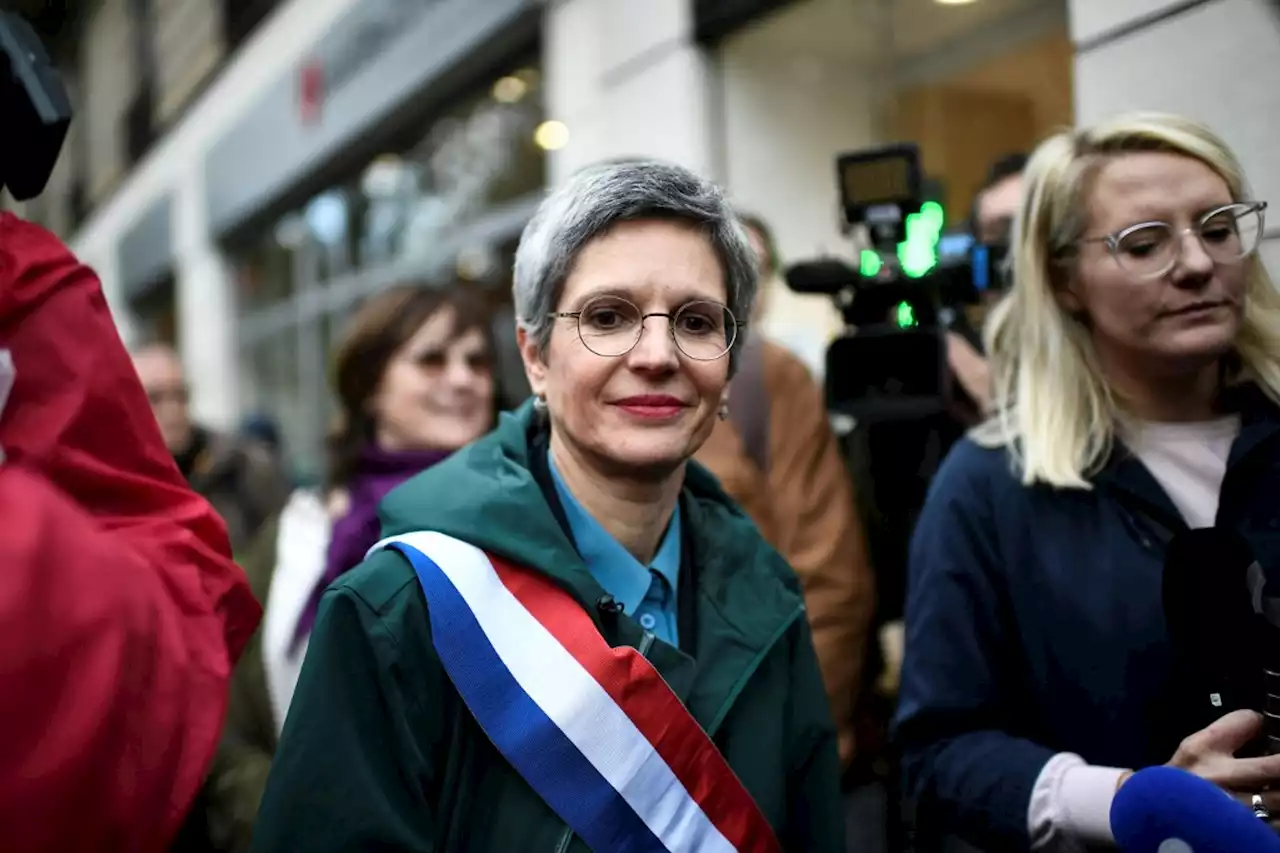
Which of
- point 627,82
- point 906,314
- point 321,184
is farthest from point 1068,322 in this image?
point 321,184

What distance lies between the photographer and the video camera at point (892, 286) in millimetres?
2115

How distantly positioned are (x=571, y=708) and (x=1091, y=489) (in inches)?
34.5

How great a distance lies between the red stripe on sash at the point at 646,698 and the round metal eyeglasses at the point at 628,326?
1.05 feet

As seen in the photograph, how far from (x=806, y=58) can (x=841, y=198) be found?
236 cm

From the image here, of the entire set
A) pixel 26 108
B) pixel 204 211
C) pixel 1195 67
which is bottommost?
pixel 26 108

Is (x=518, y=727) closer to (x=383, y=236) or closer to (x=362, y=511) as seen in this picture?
(x=362, y=511)

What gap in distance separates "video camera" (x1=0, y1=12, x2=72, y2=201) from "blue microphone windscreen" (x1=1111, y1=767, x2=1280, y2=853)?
1.34m

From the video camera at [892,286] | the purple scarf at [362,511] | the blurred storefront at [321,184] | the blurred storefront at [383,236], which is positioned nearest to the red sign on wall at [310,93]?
the blurred storefront at [321,184]

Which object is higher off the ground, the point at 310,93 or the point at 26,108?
the point at 310,93

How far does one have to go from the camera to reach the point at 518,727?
1.36m

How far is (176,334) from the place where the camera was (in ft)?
42.1

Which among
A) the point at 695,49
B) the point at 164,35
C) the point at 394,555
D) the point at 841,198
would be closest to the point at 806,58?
the point at 695,49

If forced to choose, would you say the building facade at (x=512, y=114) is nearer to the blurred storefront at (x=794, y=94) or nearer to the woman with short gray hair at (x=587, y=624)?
the blurred storefront at (x=794, y=94)

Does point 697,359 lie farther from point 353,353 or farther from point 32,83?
point 353,353
